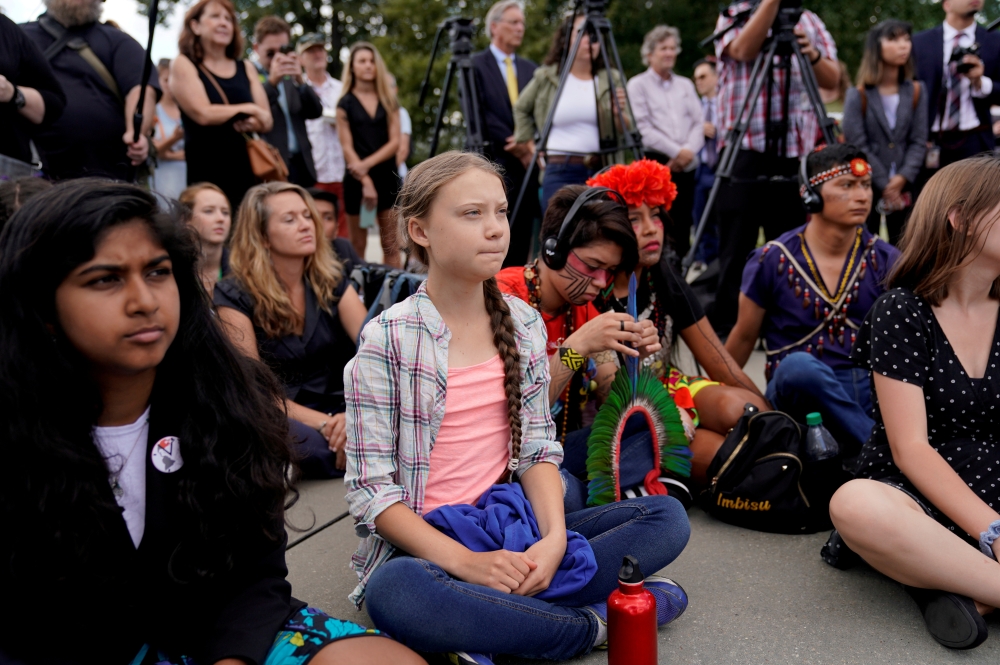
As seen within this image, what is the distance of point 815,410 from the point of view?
3.06 metres

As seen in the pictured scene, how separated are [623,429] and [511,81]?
12.7 ft

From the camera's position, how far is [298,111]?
554cm

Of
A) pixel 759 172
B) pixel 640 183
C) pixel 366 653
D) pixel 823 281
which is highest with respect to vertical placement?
pixel 640 183

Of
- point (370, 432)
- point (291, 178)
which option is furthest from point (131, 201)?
point (291, 178)

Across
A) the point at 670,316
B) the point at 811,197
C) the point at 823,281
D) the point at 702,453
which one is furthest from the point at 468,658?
the point at 811,197

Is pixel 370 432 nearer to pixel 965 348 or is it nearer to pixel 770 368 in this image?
pixel 965 348

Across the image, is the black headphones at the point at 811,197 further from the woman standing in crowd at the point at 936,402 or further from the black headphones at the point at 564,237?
the black headphones at the point at 564,237

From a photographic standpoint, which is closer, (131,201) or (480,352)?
(131,201)

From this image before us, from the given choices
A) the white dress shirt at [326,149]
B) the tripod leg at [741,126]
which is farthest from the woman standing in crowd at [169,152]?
the tripod leg at [741,126]

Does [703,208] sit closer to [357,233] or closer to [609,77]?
[357,233]

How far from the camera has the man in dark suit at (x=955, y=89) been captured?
5219 millimetres

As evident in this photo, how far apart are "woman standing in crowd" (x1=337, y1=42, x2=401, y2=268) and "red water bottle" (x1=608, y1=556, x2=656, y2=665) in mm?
4369

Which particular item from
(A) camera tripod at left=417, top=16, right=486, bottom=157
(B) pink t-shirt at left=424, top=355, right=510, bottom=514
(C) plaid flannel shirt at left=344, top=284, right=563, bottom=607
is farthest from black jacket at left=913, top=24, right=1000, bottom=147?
(C) plaid flannel shirt at left=344, top=284, right=563, bottom=607

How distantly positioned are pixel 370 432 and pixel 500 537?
0.39m
